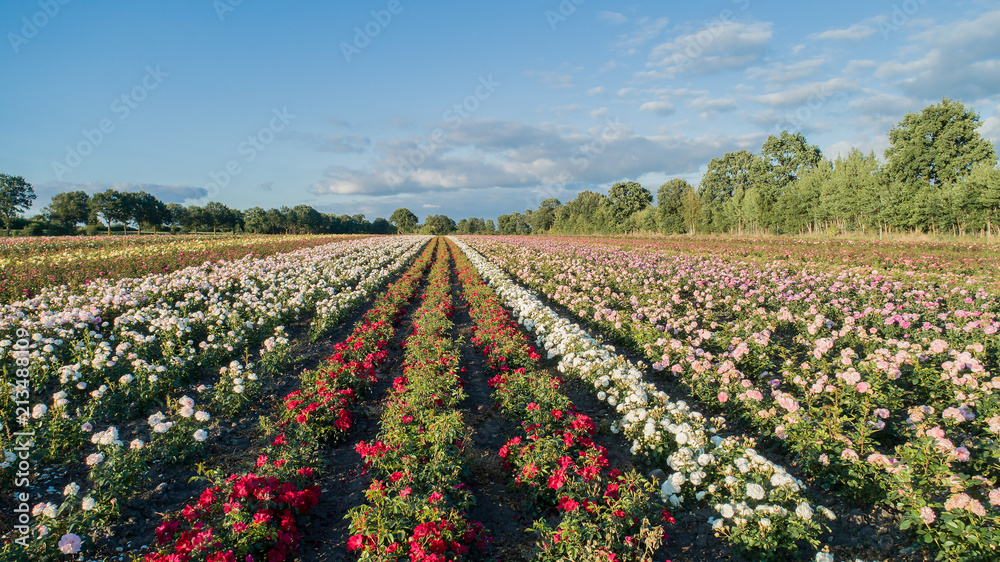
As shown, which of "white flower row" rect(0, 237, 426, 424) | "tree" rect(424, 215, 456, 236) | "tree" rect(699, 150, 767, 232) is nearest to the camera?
"white flower row" rect(0, 237, 426, 424)

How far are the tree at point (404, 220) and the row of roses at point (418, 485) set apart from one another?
155m

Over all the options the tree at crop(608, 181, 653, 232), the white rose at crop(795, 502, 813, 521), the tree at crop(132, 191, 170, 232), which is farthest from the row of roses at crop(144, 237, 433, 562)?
the tree at crop(132, 191, 170, 232)

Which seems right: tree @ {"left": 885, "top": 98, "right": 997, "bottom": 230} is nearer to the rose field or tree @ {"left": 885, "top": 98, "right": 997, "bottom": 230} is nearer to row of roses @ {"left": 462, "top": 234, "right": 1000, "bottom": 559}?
row of roses @ {"left": 462, "top": 234, "right": 1000, "bottom": 559}

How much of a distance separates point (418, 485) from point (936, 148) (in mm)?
56285

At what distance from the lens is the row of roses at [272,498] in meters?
3.33

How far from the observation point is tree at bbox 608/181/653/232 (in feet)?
251

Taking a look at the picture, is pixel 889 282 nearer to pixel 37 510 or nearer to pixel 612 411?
pixel 612 411

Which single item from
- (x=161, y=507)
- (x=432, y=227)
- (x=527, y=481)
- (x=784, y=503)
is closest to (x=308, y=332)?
(x=161, y=507)

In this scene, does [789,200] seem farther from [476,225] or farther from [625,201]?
[476,225]

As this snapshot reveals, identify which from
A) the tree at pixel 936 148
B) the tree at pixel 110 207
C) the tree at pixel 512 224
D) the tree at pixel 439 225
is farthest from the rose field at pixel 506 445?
the tree at pixel 439 225

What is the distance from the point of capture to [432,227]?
15738 cm

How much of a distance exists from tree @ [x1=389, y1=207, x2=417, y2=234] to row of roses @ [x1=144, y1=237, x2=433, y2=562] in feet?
509

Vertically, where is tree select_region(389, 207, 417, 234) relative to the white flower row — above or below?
above

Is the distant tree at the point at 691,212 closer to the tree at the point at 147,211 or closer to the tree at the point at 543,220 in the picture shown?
the tree at the point at 543,220
